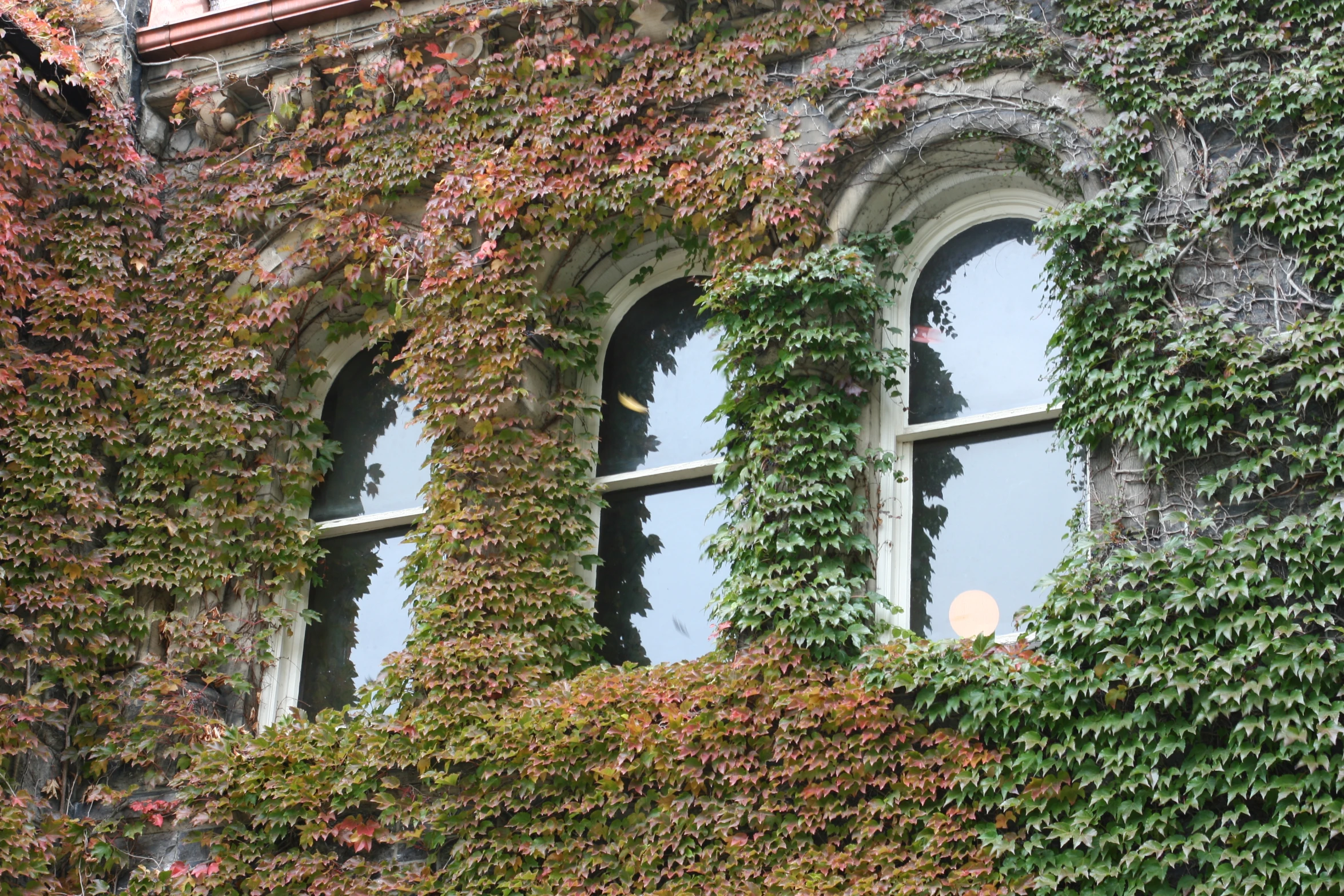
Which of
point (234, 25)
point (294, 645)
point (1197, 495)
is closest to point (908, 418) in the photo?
point (1197, 495)

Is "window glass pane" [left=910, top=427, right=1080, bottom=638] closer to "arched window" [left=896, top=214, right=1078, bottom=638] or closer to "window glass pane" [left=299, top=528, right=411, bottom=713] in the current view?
"arched window" [left=896, top=214, right=1078, bottom=638]

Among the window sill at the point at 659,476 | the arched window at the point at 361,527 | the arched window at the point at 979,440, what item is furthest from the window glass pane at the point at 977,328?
the arched window at the point at 361,527

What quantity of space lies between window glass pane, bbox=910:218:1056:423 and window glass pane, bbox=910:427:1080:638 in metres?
0.23

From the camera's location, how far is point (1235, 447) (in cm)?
697

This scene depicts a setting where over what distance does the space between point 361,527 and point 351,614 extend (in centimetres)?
49

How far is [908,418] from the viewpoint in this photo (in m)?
8.07

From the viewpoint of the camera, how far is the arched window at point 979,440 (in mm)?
7617

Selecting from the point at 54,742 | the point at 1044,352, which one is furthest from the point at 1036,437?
the point at 54,742

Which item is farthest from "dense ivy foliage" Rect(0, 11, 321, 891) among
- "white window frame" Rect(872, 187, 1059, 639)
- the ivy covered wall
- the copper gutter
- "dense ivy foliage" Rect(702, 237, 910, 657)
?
"white window frame" Rect(872, 187, 1059, 639)

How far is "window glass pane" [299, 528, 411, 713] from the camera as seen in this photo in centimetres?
874

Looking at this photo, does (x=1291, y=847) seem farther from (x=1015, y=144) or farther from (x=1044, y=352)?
(x=1015, y=144)

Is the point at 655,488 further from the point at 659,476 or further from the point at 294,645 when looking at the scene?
the point at 294,645

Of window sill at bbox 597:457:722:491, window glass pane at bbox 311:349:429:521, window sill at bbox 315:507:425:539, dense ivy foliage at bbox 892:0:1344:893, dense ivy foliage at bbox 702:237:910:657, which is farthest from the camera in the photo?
window glass pane at bbox 311:349:429:521

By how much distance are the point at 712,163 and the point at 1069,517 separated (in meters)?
2.63
